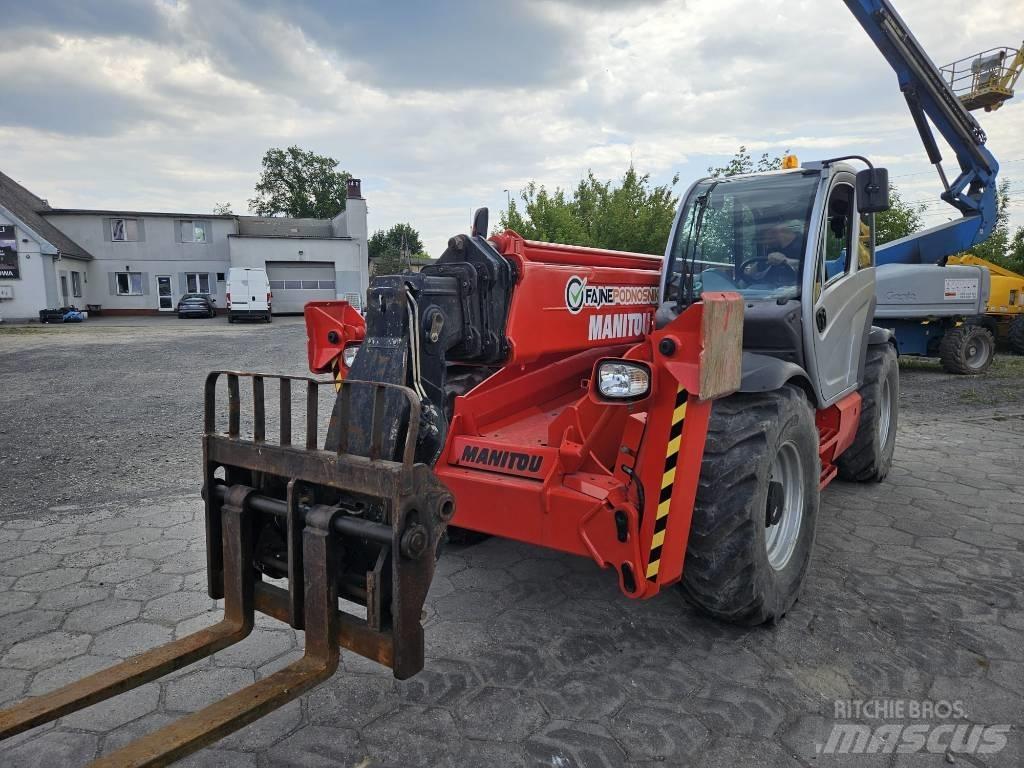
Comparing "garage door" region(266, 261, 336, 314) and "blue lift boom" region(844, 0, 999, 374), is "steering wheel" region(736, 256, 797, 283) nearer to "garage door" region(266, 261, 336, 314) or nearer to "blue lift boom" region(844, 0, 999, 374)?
"blue lift boom" region(844, 0, 999, 374)

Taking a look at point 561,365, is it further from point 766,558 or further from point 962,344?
point 962,344

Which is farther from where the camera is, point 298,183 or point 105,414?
point 298,183

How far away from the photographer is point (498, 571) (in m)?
3.96

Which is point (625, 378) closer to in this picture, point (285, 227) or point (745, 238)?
point (745, 238)

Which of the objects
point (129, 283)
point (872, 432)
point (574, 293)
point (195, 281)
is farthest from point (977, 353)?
point (129, 283)

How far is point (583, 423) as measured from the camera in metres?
3.08

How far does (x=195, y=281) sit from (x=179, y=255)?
4.88ft

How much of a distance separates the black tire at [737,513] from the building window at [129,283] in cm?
3829

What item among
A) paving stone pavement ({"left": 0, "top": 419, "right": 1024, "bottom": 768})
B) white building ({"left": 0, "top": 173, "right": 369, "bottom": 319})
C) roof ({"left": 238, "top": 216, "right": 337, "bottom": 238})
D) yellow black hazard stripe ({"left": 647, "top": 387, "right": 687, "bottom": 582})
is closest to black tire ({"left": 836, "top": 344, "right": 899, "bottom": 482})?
paving stone pavement ({"left": 0, "top": 419, "right": 1024, "bottom": 768})

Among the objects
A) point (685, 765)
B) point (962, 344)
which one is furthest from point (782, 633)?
point (962, 344)

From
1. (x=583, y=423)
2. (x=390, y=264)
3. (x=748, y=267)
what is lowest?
(x=583, y=423)

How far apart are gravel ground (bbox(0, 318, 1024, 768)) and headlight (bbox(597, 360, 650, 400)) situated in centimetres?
124

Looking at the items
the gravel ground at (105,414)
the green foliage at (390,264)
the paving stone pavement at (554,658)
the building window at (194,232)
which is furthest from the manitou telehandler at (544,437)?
the building window at (194,232)

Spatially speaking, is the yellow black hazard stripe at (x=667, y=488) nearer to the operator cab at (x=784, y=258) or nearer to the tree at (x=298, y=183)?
the operator cab at (x=784, y=258)
